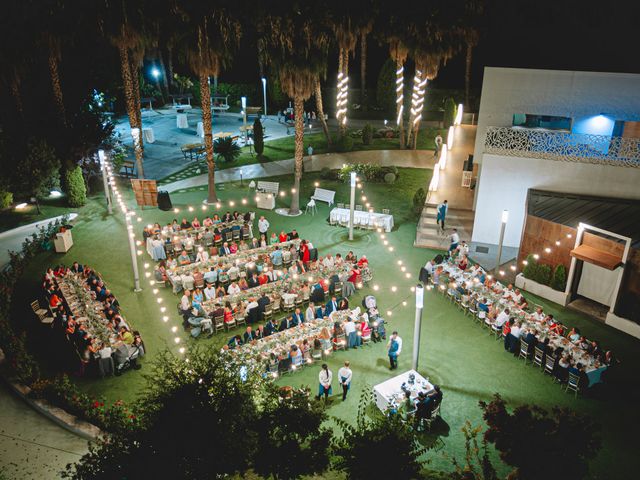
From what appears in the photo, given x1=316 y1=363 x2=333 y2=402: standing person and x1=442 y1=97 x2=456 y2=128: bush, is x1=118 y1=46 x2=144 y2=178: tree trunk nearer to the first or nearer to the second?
x1=316 y1=363 x2=333 y2=402: standing person

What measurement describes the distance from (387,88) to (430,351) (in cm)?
3571

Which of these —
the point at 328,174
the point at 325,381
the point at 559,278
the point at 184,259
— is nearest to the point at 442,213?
the point at 559,278

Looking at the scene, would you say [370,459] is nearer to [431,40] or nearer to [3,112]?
[431,40]

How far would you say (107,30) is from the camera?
26359 mm

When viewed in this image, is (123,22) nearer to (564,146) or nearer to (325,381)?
(325,381)

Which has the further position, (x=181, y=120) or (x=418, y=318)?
(x=181, y=120)

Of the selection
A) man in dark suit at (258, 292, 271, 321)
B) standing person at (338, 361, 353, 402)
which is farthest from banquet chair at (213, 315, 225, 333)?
standing person at (338, 361, 353, 402)

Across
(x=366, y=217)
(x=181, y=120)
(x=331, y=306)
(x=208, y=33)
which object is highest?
(x=208, y=33)

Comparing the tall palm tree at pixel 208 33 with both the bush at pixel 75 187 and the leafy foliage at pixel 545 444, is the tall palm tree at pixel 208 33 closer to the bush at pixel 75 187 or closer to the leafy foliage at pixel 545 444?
the bush at pixel 75 187

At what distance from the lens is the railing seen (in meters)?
20.6

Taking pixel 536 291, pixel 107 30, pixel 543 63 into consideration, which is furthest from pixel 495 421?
pixel 107 30

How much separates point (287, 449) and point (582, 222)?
14.9 metres

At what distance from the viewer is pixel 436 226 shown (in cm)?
2589

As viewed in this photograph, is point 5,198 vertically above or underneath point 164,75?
underneath
